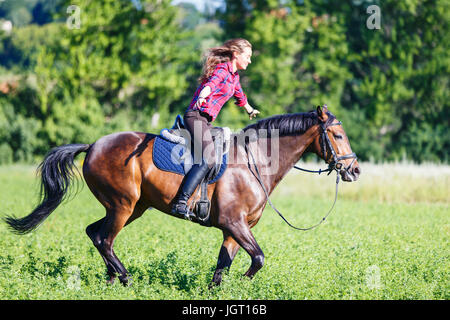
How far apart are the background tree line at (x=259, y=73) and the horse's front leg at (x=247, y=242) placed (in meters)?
25.1

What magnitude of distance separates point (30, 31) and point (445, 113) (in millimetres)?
51566

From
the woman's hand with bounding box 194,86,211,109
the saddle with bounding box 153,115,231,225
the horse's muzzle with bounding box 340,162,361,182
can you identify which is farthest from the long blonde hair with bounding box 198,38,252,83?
the horse's muzzle with bounding box 340,162,361,182

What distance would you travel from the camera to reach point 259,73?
3588 cm

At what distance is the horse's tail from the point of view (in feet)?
26.4

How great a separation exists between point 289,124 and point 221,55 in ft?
4.13

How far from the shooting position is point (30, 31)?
6825cm

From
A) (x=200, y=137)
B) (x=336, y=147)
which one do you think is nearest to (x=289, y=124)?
(x=336, y=147)

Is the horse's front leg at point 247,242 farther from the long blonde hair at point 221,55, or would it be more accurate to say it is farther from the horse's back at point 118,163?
the long blonde hair at point 221,55

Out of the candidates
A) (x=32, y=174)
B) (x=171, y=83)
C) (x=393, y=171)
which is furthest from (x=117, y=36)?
(x=393, y=171)

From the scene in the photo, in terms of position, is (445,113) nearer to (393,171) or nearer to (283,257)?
(393,171)

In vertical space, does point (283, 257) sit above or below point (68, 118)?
below

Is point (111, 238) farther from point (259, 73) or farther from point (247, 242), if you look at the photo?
point (259, 73)

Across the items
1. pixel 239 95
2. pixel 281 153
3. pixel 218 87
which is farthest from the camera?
pixel 239 95

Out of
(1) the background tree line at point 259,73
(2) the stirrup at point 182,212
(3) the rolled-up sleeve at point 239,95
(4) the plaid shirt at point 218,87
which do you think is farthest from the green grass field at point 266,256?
(1) the background tree line at point 259,73
